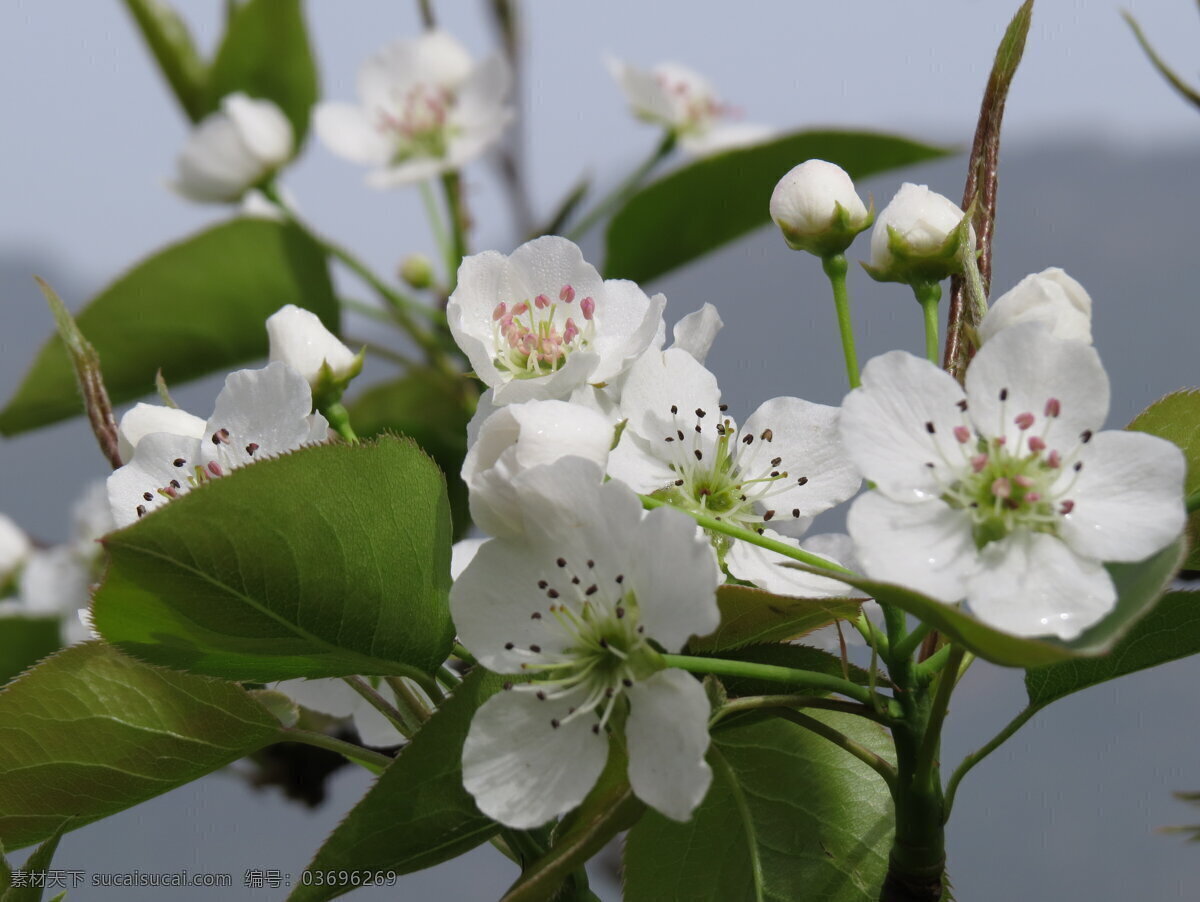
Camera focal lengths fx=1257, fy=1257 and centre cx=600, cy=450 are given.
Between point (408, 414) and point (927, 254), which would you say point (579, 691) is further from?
point (408, 414)

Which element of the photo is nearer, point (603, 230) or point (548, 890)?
point (548, 890)

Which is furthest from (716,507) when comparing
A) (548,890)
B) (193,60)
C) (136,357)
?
(193,60)

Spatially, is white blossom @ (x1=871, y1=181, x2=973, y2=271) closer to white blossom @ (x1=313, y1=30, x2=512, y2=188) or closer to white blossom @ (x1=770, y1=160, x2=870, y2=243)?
white blossom @ (x1=770, y1=160, x2=870, y2=243)

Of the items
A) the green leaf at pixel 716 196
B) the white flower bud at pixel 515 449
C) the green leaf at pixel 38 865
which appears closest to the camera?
the white flower bud at pixel 515 449

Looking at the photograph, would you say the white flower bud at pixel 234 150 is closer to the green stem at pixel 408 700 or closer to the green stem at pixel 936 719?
the green stem at pixel 408 700

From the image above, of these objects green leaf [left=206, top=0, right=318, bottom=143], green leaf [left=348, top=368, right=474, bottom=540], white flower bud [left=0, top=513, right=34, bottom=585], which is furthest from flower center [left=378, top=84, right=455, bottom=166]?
white flower bud [left=0, top=513, right=34, bottom=585]

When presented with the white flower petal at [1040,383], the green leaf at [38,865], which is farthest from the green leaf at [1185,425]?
the green leaf at [38,865]

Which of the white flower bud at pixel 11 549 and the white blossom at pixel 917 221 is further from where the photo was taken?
the white flower bud at pixel 11 549
